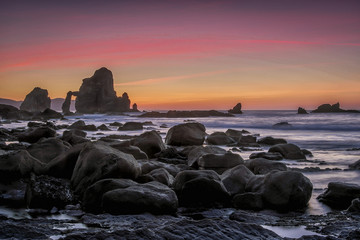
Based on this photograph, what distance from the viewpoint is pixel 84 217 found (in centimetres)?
595

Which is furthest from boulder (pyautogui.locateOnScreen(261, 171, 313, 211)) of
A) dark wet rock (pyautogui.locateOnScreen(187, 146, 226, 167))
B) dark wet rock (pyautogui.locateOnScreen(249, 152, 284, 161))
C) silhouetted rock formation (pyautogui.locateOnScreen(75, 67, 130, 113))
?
silhouetted rock formation (pyautogui.locateOnScreen(75, 67, 130, 113))

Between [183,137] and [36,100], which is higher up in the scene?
[36,100]

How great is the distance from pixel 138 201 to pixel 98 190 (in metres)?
1.10

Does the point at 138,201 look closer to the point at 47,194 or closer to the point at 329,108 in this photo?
the point at 47,194

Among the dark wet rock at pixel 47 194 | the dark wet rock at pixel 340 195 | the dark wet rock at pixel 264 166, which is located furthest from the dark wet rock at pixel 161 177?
the dark wet rock at pixel 340 195

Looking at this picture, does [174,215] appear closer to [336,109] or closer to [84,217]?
[84,217]

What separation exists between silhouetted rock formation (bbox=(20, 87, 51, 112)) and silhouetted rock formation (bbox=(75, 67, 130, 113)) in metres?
18.5

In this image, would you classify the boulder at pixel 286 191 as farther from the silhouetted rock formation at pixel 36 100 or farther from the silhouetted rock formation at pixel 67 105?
the silhouetted rock formation at pixel 36 100

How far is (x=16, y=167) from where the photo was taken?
8297 mm

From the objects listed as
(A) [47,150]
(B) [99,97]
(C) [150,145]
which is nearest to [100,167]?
(A) [47,150]

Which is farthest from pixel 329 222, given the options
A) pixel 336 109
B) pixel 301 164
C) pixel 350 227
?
pixel 336 109

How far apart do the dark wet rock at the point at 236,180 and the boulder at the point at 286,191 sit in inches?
23.8

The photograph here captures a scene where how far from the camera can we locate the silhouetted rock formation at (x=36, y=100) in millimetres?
139125

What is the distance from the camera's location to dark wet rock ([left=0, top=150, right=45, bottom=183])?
26.8 feet
